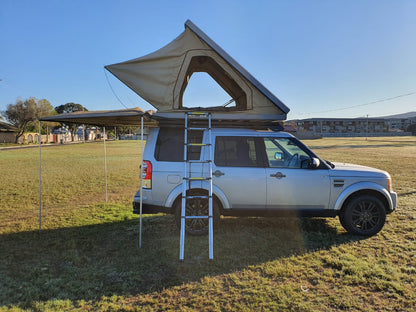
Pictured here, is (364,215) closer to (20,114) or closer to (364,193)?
(364,193)

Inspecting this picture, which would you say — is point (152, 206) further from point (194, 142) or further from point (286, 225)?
point (286, 225)

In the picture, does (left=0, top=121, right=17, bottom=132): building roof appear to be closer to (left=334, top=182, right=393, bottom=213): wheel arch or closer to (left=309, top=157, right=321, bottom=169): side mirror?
(left=309, top=157, right=321, bottom=169): side mirror

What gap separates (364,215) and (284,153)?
190 centimetres

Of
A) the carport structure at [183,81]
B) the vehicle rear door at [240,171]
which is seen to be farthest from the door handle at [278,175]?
the carport structure at [183,81]

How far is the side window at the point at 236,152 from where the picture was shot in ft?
17.0

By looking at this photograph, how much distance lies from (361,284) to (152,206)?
11.6 ft

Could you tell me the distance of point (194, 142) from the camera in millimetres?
5258

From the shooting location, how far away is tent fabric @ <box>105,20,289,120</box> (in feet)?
17.5

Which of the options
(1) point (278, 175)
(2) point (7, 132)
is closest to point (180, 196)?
(1) point (278, 175)

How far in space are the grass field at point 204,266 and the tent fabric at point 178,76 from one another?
8.21 feet

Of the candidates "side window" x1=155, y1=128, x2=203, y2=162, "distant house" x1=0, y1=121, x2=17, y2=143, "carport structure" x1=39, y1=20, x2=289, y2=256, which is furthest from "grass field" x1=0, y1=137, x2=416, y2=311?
"distant house" x1=0, y1=121, x2=17, y2=143

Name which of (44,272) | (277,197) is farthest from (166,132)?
(44,272)

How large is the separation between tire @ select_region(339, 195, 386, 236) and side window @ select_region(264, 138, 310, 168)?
4.04ft

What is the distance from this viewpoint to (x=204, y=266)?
4145 millimetres
